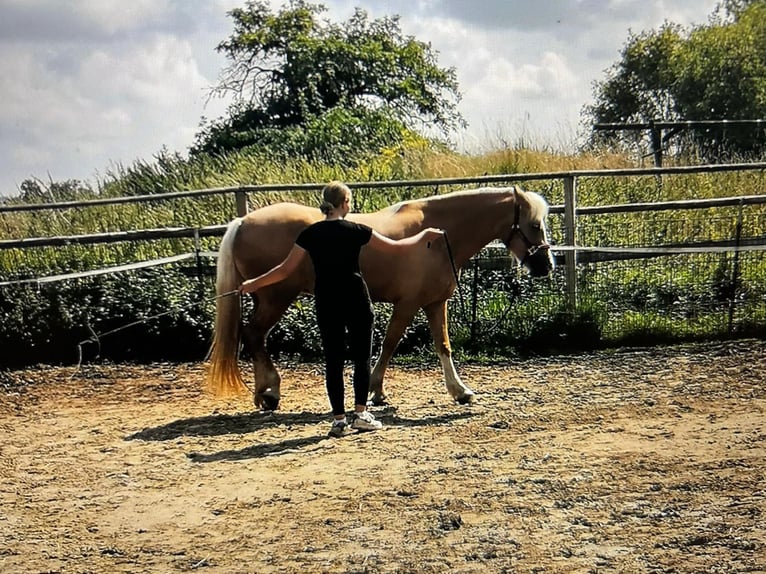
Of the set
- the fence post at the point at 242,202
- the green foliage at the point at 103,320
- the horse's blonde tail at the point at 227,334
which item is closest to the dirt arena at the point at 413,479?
the horse's blonde tail at the point at 227,334

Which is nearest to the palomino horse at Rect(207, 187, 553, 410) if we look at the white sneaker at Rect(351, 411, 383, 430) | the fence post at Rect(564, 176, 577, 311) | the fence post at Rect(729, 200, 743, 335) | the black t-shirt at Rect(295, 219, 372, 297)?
the white sneaker at Rect(351, 411, 383, 430)

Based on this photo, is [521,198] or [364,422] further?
[521,198]

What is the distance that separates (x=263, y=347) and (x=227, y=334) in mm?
314

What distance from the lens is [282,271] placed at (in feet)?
18.1

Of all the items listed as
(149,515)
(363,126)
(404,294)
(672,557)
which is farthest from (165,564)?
(363,126)

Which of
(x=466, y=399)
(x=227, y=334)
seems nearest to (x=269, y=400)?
(x=227, y=334)

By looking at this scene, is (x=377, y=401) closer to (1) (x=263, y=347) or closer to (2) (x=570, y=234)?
(1) (x=263, y=347)

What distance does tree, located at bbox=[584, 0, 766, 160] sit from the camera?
397 inches

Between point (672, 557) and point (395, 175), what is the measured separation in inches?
370

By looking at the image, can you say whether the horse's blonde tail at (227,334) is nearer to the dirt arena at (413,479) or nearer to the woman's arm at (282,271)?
the dirt arena at (413,479)

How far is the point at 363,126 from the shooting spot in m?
17.1

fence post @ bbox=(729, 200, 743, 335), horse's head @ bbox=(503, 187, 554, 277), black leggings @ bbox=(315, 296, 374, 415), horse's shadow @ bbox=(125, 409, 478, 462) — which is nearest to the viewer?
horse's shadow @ bbox=(125, 409, 478, 462)

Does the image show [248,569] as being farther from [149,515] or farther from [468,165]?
[468,165]

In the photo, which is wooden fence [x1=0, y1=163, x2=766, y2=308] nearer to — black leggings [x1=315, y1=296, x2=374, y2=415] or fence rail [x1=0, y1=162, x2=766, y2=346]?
fence rail [x1=0, y1=162, x2=766, y2=346]
